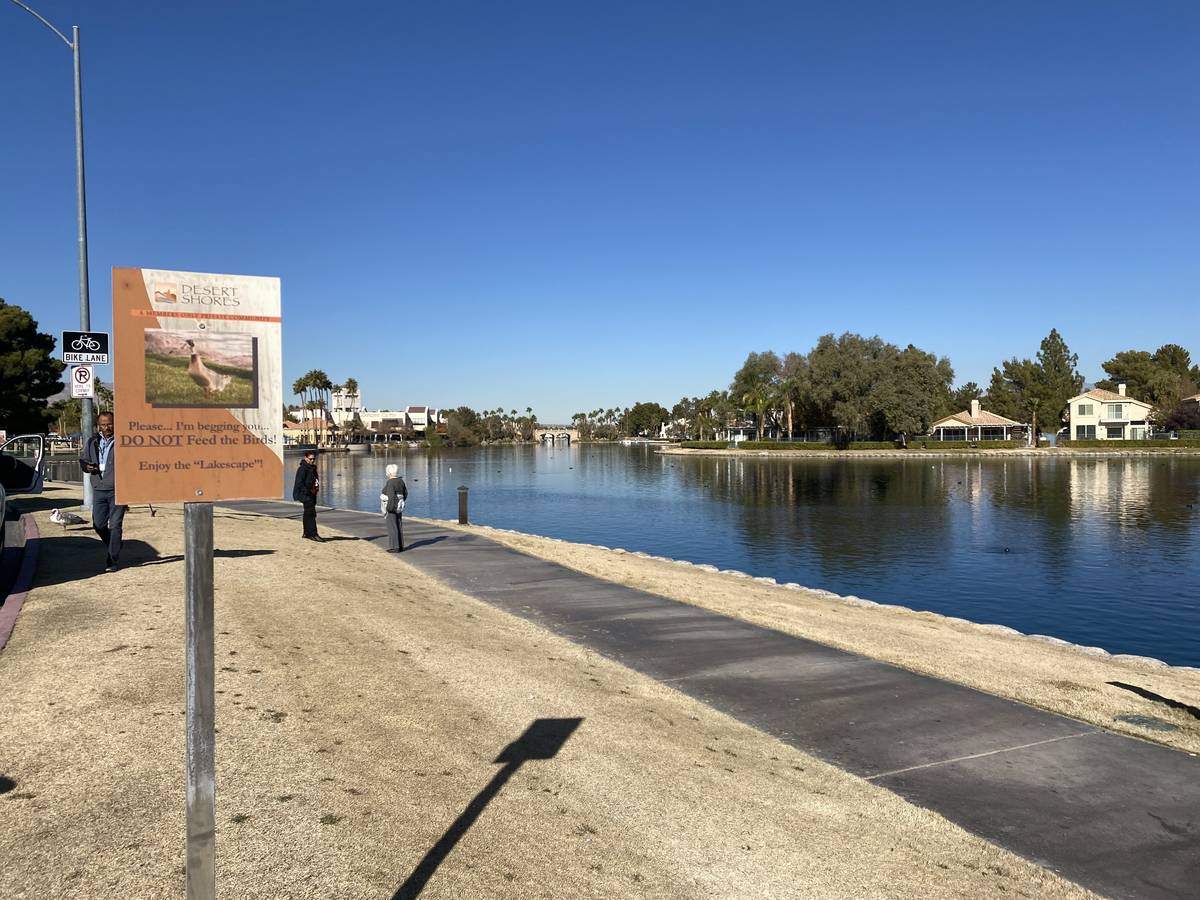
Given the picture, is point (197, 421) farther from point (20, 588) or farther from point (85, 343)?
point (85, 343)

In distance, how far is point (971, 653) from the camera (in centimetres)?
1118

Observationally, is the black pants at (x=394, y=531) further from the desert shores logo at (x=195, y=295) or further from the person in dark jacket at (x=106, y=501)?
the desert shores logo at (x=195, y=295)

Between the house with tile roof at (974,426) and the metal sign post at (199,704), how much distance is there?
12797 centimetres

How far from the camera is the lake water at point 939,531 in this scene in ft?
64.8

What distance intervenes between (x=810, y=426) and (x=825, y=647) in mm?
124137

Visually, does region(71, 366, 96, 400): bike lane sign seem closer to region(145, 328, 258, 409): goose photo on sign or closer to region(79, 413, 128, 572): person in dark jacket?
region(79, 413, 128, 572): person in dark jacket

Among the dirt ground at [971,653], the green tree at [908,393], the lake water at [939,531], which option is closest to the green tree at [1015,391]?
the green tree at [908,393]

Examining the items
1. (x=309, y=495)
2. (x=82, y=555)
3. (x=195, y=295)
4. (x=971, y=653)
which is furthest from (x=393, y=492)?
(x=195, y=295)

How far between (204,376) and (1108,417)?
135m

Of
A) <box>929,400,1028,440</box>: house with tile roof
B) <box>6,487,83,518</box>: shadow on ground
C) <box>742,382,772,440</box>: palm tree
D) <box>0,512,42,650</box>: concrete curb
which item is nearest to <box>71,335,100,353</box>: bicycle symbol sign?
<box>0,512,42,650</box>: concrete curb

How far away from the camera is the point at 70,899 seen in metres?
3.88

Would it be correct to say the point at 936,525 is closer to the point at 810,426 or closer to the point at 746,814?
the point at 746,814

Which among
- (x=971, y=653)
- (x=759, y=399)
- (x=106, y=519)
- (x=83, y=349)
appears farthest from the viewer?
(x=759, y=399)

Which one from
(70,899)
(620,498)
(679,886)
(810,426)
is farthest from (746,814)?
(810,426)
